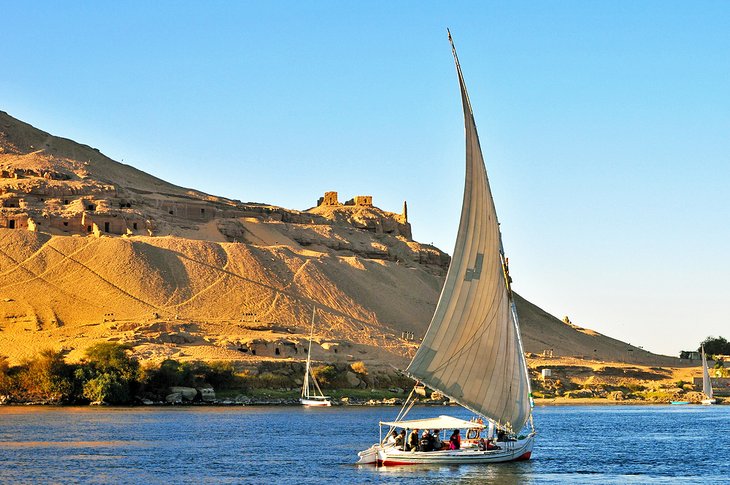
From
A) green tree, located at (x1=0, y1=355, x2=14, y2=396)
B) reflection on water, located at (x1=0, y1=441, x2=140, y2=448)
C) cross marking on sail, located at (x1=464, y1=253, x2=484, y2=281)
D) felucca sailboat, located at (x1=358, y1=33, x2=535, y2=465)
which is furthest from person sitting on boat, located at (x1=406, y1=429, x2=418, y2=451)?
green tree, located at (x1=0, y1=355, x2=14, y2=396)

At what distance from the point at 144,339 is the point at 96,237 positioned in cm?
2861

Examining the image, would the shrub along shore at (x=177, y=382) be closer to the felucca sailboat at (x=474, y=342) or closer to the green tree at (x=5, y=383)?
the green tree at (x=5, y=383)

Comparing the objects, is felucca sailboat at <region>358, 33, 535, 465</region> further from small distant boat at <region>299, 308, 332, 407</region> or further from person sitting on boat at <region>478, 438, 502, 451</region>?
small distant boat at <region>299, 308, 332, 407</region>

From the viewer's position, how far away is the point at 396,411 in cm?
7725

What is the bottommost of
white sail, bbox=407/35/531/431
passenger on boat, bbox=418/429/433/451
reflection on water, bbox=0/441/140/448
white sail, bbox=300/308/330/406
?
reflection on water, bbox=0/441/140/448

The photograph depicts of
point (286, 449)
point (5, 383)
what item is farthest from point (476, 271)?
point (5, 383)

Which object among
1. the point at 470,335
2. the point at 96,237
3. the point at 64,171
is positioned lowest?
the point at 470,335

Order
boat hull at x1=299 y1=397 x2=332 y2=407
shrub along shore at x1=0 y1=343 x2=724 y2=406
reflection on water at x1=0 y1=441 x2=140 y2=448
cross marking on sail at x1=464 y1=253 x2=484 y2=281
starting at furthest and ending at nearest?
boat hull at x1=299 y1=397 x2=332 y2=407 < shrub along shore at x1=0 y1=343 x2=724 y2=406 < reflection on water at x1=0 y1=441 x2=140 y2=448 < cross marking on sail at x1=464 y1=253 x2=484 y2=281

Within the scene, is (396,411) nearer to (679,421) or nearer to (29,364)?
(679,421)

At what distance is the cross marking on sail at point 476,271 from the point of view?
3612cm

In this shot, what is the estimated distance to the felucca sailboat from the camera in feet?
117

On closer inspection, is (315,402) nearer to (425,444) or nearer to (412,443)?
(412,443)

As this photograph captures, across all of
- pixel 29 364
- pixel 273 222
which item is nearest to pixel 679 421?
pixel 29 364

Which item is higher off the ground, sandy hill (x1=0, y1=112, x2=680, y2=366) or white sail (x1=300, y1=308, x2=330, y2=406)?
sandy hill (x1=0, y1=112, x2=680, y2=366)
